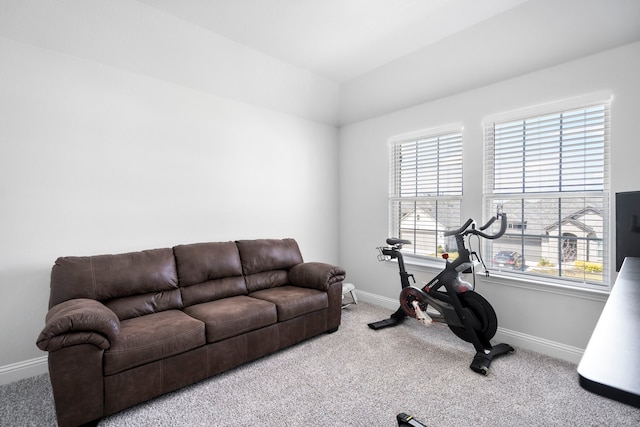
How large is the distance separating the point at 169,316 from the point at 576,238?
3.69 m

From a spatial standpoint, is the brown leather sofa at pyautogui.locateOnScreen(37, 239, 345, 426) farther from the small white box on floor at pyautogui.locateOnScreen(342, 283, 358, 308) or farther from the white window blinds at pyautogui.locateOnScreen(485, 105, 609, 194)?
the white window blinds at pyautogui.locateOnScreen(485, 105, 609, 194)

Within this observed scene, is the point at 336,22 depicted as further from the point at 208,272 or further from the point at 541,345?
the point at 541,345

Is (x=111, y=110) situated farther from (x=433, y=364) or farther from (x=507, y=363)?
(x=507, y=363)

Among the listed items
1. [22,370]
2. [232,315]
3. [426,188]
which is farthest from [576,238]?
[22,370]

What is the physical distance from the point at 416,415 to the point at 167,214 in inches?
114

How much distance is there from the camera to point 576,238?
2.89m

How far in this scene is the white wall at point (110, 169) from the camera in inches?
99.7

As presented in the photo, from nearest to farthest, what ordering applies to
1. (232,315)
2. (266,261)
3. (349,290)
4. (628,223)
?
(628,223) → (232,315) → (266,261) → (349,290)

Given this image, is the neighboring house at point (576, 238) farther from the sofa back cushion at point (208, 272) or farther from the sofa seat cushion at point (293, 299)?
the sofa back cushion at point (208, 272)

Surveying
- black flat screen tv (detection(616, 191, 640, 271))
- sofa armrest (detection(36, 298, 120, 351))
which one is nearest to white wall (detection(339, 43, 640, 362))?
black flat screen tv (detection(616, 191, 640, 271))

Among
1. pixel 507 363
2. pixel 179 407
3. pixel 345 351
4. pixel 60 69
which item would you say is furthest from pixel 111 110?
pixel 507 363

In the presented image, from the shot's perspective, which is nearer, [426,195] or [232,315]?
[232,315]

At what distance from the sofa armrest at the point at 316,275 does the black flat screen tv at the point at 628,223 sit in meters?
2.36

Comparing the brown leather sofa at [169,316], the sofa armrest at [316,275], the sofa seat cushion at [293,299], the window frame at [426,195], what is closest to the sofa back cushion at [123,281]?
the brown leather sofa at [169,316]
